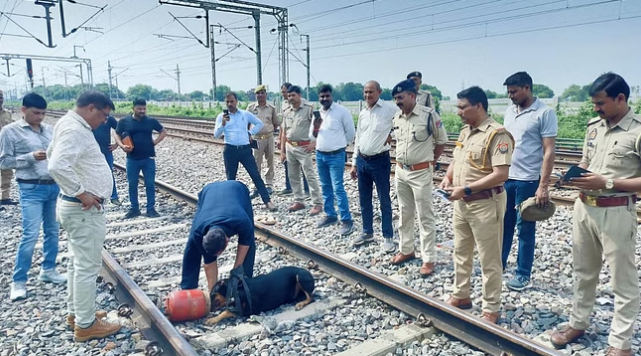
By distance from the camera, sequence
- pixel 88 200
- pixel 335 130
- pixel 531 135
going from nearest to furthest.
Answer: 1. pixel 88 200
2. pixel 531 135
3. pixel 335 130

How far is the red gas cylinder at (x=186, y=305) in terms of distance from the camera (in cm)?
401

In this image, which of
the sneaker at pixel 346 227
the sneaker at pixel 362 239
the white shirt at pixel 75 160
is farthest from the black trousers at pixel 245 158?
the white shirt at pixel 75 160

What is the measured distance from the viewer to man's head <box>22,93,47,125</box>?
193 inches

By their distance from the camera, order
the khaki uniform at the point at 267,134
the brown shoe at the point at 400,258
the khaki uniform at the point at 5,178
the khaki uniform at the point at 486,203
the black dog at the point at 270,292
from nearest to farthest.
Answer: 1. the khaki uniform at the point at 486,203
2. the black dog at the point at 270,292
3. the brown shoe at the point at 400,258
4. the khaki uniform at the point at 5,178
5. the khaki uniform at the point at 267,134

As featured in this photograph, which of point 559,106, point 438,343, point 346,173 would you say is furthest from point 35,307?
point 559,106

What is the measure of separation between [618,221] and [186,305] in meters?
3.33

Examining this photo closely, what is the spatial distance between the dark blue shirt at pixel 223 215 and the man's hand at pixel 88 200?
819mm

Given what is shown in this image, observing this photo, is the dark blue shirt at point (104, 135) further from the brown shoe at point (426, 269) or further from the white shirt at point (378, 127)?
the brown shoe at point (426, 269)

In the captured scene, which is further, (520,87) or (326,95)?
(326,95)

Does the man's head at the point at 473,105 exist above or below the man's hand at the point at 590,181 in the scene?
above

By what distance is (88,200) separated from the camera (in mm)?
3627

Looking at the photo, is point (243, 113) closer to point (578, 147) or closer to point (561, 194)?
point (561, 194)

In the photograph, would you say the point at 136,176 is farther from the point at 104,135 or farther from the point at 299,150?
the point at 299,150

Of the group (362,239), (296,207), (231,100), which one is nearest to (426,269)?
(362,239)
